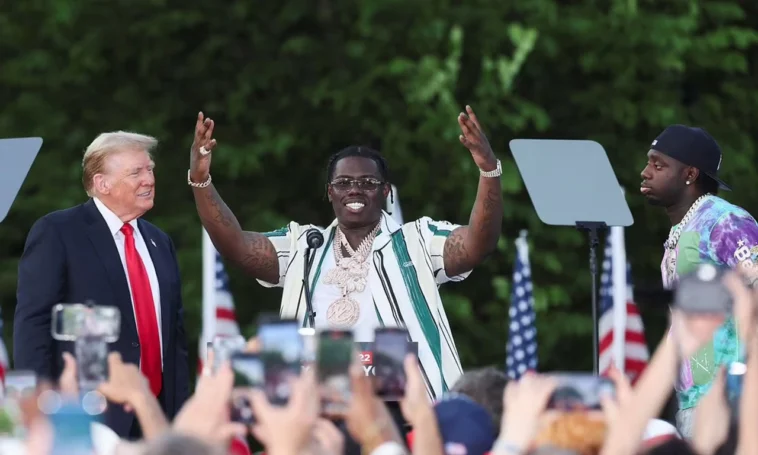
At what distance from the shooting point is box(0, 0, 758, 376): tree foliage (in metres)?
13.1

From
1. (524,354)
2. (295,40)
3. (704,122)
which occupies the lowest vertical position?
(524,354)

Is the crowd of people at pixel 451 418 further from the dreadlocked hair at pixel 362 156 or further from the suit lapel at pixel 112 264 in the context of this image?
the dreadlocked hair at pixel 362 156

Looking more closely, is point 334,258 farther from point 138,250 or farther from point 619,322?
point 619,322

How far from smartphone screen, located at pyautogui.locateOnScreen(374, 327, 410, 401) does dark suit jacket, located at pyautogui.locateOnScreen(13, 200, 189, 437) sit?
2.01 metres

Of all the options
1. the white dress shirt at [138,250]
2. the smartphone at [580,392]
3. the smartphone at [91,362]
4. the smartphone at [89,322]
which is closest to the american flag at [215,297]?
the white dress shirt at [138,250]

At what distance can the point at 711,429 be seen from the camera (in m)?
4.11

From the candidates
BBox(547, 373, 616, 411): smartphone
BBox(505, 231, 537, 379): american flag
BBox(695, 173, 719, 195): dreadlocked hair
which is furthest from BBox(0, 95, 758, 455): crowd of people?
BBox(505, 231, 537, 379): american flag

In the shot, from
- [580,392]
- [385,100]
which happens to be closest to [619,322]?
[385,100]

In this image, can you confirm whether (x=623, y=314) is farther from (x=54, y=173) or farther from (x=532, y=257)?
(x=54, y=173)

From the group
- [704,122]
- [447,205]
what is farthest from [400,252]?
[704,122]

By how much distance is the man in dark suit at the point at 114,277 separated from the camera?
6.09m

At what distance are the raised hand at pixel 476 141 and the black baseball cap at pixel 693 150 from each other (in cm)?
94

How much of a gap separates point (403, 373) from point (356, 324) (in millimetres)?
1939

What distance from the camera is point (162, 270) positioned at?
21.0 feet
